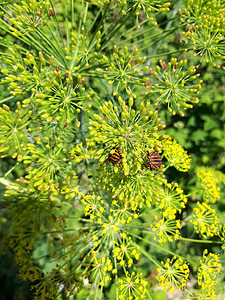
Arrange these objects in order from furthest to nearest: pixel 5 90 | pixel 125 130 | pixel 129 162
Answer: pixel 5 90
pixel 129 162
pixel 125 130

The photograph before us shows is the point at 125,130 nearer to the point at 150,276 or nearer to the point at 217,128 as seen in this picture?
the point at 217,128

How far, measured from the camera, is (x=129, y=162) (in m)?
2.77

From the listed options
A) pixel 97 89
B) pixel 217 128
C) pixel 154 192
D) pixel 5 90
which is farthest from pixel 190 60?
pixel 5 90

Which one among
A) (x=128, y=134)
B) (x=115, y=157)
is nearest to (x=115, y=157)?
(x=115, y=157)

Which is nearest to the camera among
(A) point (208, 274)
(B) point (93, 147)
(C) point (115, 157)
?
(B) point (93, 147)

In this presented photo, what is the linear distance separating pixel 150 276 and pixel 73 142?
3262 millimetres

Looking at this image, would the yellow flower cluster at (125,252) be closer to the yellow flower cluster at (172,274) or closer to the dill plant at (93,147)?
the dill plant at (93,147)

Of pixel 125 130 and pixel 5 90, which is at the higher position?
pixel 5 90

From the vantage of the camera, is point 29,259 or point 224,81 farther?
point 224,81

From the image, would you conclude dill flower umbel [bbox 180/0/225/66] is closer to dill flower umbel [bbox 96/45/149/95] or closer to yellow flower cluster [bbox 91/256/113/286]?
dill flower umbel [bbox 96/45/149/95]

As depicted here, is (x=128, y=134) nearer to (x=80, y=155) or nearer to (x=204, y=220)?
(x=80, y=155)

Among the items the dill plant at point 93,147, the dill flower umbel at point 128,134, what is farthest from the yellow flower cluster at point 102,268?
the dill flower umbel at point 128,134

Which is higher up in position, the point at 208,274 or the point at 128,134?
the point at 128,134

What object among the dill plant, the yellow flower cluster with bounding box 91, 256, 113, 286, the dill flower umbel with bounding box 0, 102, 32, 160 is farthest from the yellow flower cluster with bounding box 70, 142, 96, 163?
the yellow flower cluster with bounding box 91, 256, 113, 286
